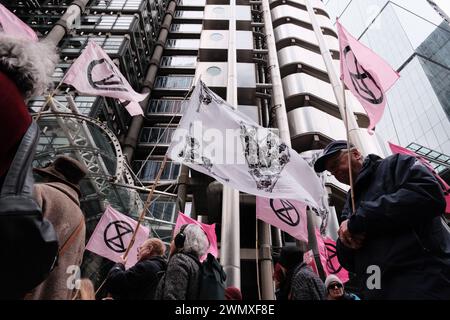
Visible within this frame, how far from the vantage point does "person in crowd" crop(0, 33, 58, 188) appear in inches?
49.7

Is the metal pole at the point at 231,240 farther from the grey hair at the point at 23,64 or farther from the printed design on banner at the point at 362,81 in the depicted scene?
the grey hair at the point at 23,64

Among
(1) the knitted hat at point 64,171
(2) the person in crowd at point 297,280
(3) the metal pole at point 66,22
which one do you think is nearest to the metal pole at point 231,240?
(2) the person in crowd at point 297,280

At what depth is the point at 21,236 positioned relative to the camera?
1.13 metres

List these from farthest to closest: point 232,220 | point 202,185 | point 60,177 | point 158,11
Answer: point 158,11 → point 202,185 → point 232,220 → point 60,177

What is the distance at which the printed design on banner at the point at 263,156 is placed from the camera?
4734 millimetres

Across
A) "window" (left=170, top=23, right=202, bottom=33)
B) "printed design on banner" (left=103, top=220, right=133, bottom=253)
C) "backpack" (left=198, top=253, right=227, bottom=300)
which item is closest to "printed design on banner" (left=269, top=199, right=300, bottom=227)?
"printed design on banner" (left=103, top=220, right=133, bottom=253)

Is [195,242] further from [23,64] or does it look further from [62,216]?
[23,64]

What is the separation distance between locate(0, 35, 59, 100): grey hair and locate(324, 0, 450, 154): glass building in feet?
135

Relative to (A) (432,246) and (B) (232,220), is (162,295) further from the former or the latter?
(B) (232,220)

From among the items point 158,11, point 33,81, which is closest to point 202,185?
point 33,81

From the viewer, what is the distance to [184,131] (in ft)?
14.4

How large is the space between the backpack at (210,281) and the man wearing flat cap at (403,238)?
1.12 metres

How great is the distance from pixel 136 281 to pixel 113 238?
4844 millimetres

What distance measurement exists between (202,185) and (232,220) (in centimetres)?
333
